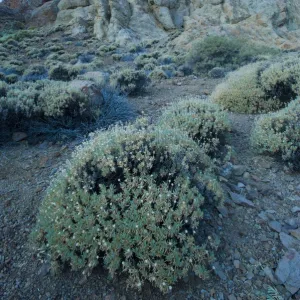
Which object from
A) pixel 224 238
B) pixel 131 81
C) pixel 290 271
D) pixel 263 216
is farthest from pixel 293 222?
pixel 131 81

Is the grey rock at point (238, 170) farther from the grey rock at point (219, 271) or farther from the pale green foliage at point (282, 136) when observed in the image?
the grey rock at point (219, 271)

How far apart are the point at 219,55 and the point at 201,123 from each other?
9.35 m

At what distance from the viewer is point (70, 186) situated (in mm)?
2982

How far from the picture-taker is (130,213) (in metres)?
2.56

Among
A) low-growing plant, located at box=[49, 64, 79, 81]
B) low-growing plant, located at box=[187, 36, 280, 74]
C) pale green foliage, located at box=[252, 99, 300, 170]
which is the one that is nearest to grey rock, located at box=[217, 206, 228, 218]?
pale green foliage, located at box=[252, 99, 300, 170]

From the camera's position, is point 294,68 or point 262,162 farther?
point 294,68

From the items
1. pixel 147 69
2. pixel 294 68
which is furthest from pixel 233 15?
pixel 294 68

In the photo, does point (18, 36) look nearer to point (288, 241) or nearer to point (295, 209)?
point (295, 209)

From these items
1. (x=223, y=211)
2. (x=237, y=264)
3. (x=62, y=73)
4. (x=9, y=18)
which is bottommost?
(x=62, y=73)

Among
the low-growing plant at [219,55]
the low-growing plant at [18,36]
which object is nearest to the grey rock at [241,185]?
the low-growing plant at [219,55]

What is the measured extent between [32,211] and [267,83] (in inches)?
226

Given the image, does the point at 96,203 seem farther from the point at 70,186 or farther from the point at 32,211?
the point at 32,211

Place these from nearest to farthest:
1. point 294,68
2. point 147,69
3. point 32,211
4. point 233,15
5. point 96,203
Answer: point 96,203
point 32,211
point 294,68
point 147,69
point 233,15

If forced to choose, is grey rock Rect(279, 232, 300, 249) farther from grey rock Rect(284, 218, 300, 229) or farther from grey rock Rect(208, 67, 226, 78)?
grey rock Rect(208, 67, 226, 78)
